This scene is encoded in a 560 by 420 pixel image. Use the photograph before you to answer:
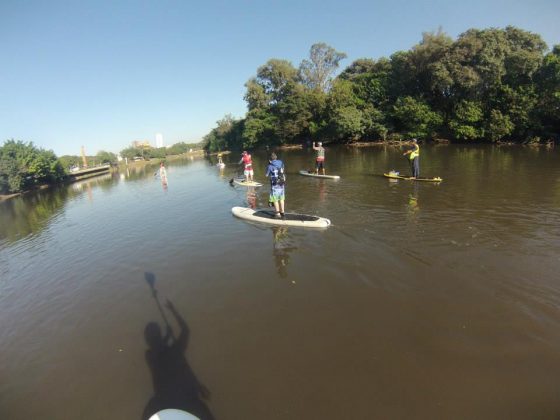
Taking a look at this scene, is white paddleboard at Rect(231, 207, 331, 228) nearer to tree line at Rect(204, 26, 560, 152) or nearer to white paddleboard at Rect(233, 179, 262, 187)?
white paddleboard at Rect(233, 179, 262, 187)

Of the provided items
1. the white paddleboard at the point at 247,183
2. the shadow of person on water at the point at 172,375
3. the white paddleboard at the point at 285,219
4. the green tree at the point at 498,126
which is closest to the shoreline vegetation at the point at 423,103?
the green tree at the point at 498,126

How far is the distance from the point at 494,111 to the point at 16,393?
4449 centimetres

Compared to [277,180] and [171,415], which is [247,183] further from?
[171,415]

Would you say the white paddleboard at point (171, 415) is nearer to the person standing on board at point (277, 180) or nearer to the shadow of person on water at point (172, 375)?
the shadow of person on water at point (172, 375)

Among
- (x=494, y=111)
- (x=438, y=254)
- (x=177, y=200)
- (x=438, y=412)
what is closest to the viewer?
(x=438, y=412)

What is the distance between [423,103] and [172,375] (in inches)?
1901

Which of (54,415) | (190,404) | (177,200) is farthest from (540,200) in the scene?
(177,200)

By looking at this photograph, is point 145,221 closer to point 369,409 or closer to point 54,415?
point 54,415

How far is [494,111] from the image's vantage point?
35.8m

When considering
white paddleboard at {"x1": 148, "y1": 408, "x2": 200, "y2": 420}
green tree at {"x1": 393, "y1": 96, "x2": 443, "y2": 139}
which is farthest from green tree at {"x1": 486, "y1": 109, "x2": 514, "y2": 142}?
white paddleboard at {"x1": 148, "y1": 408, "x2": 200, "y2": 420}

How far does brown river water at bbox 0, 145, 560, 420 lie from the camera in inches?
159

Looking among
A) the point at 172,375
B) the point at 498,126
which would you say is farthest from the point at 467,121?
the point at 172,375

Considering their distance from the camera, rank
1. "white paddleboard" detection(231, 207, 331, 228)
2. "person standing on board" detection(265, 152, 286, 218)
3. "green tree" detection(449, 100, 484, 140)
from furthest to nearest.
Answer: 1. "green tree" detection(449, 100, 484, 140)
2. "person standing on board" detection(265, 152, 286, 218)
3. "white paddleboard" detection(231, 207, 331, 228)

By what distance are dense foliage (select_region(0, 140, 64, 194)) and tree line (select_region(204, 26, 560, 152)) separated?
36.0 m
